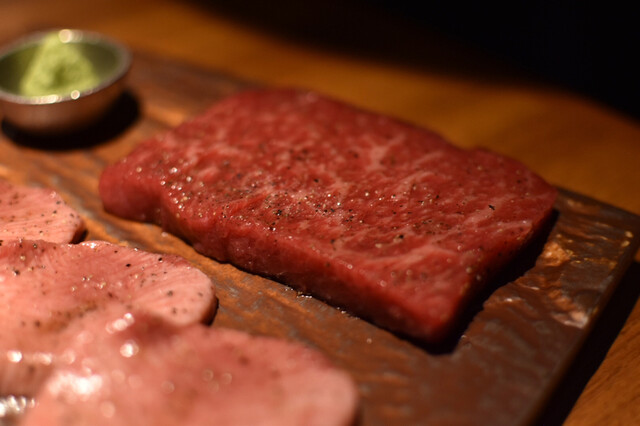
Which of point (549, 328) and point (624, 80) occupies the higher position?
point (624, 80)

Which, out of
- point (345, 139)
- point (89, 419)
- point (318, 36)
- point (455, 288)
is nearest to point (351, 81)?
point (318, 36)

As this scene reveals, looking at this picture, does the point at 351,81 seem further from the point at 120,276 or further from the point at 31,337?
the point at 31,337

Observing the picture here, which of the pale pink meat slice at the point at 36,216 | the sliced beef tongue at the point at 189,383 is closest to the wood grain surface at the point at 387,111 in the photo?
the pale pink meat slice at the point at 36,216

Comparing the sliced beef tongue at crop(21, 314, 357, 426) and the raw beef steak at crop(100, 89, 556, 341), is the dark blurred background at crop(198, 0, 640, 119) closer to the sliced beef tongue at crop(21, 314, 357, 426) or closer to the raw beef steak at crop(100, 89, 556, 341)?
the raw beef steak at crop(100, 89, 556, 341)

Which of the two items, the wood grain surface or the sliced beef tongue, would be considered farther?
the wood grain surface

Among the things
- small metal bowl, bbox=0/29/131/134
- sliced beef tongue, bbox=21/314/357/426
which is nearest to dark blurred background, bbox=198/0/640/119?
small metal bowl, bbox=0/29/131/134
